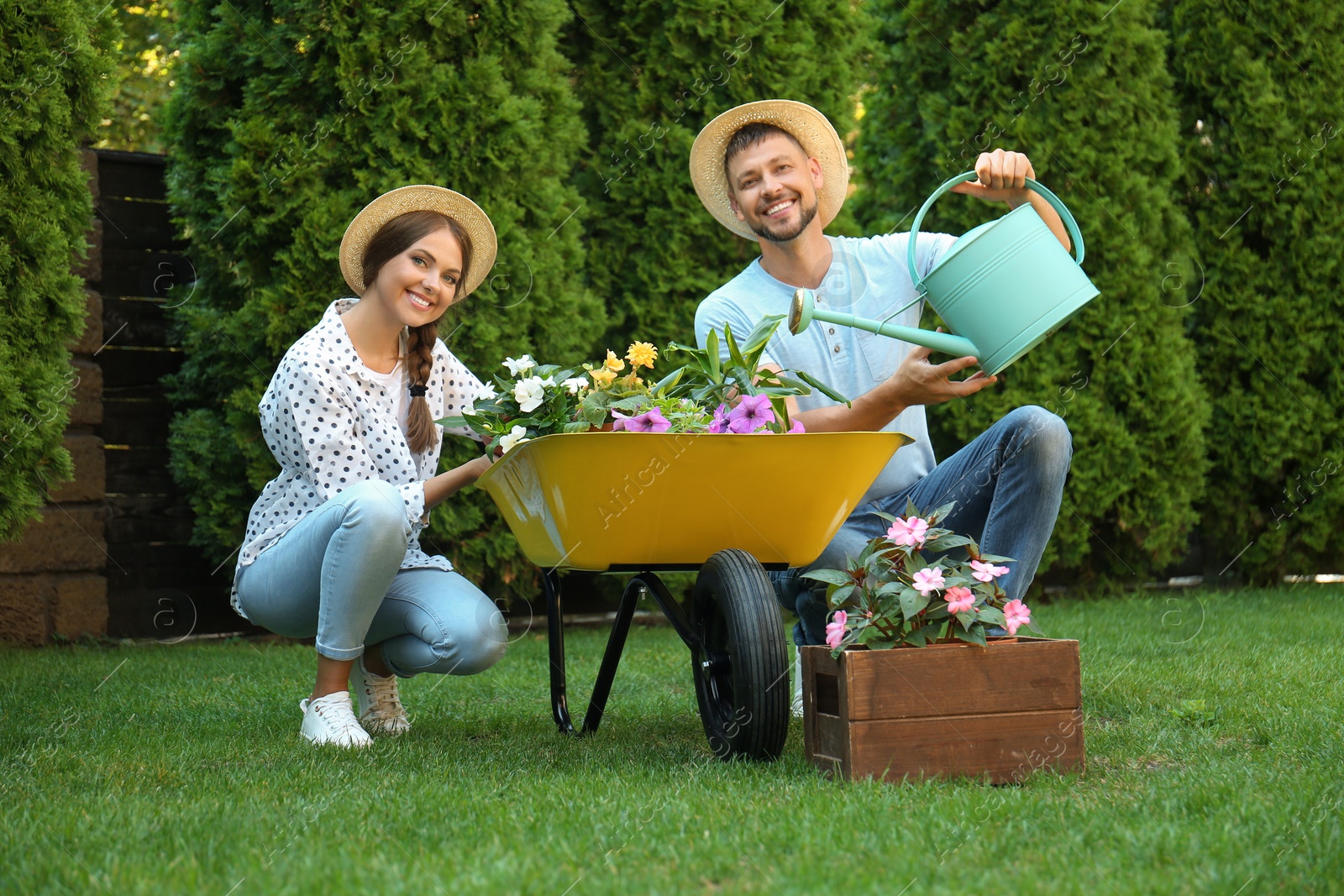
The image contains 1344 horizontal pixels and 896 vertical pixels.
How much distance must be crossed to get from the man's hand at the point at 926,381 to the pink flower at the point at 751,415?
10.4 inches

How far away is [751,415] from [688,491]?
17 centimetres

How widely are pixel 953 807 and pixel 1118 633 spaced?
7.47 ft

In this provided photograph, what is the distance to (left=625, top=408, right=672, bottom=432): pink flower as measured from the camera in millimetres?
2025

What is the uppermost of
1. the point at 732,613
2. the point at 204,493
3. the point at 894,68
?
the point at 894,68

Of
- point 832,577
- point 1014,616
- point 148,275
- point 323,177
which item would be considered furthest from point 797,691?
point 148,275

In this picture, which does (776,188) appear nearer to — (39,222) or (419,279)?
(419,279)

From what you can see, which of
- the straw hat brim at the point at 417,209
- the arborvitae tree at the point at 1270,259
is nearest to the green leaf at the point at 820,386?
the straw hat brim at the point at 417,209

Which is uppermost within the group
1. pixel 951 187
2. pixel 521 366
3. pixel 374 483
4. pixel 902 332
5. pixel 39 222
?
pixel 951 187

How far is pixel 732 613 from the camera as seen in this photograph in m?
1.96

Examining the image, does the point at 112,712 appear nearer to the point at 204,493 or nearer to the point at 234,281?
the point at 204,493

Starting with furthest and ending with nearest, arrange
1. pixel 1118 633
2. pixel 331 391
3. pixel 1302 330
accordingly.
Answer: pixel 1302 330 → pixel 1118 633 → pixel 331 391

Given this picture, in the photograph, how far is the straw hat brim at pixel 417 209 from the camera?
2559mm

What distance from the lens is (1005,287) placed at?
1.99 m

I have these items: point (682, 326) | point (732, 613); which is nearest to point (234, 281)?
point (682, 326)
